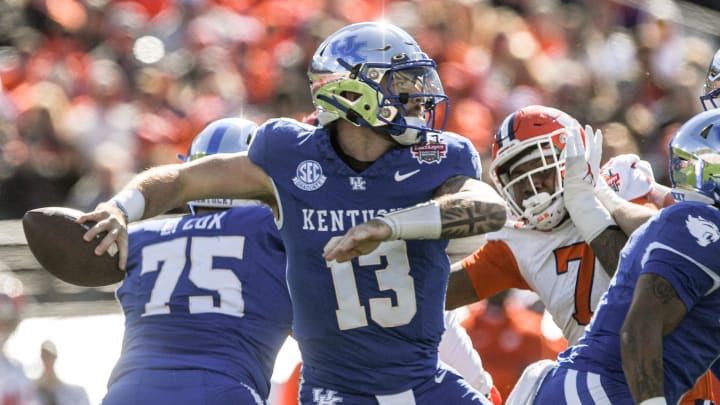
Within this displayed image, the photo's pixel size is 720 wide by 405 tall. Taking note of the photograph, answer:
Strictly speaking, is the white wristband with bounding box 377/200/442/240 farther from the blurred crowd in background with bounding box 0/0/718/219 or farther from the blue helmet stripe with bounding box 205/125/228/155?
the blurred crowd in background with bounding box 0/0/718/219

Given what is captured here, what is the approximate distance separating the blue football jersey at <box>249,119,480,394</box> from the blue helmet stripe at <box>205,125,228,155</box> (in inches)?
58.2

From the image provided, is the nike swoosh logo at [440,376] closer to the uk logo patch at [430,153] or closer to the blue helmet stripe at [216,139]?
the uk logo patch at [430,153]

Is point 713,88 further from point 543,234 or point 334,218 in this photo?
point 334,218

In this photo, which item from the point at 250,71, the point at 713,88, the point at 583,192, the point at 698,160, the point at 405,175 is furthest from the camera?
the point at 250,71

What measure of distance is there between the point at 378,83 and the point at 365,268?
0.57 metres

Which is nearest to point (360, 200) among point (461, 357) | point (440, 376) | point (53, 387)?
point (440, 376)

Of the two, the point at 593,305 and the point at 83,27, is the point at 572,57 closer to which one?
the point at 83,27

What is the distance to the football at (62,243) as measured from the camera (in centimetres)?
346

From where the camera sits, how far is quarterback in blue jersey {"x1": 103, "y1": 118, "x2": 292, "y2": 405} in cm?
429

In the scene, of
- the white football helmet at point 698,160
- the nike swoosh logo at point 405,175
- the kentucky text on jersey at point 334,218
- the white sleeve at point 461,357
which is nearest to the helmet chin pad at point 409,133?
the nike swoosh logo at point 405,175

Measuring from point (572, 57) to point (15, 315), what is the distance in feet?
17.8

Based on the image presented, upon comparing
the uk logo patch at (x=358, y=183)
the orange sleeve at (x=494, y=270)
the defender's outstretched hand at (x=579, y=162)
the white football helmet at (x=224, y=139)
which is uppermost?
the white football helmet at (x=224, y=139)

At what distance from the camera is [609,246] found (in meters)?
4.11

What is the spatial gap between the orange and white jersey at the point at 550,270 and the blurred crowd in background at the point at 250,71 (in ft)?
12.7
